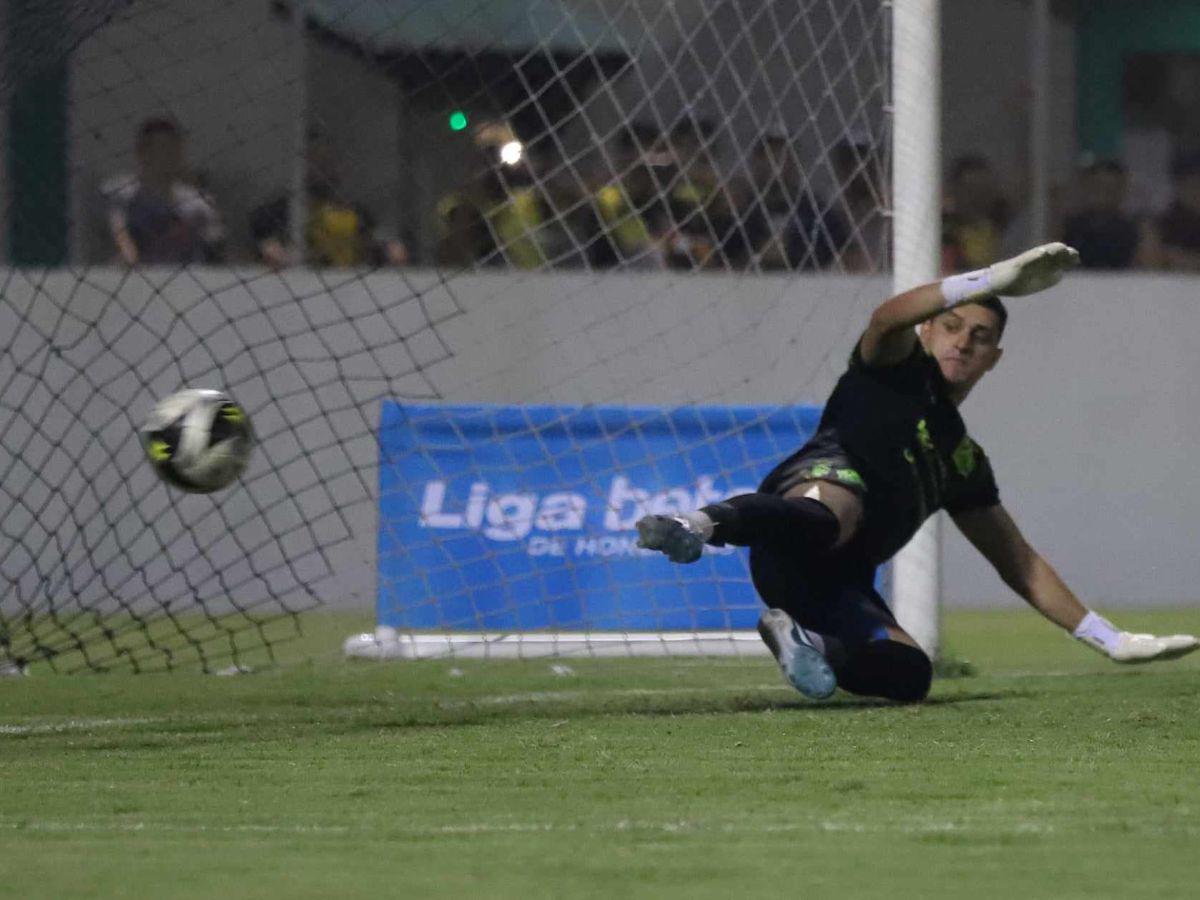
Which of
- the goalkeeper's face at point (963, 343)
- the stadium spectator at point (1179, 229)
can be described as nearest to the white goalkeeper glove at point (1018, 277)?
the goalkeeper's face at point (963, 343)

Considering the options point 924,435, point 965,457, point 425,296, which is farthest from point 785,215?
point 924,435

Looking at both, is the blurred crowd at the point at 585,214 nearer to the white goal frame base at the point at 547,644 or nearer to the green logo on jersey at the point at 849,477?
the white goal frame base at the point at 547,644

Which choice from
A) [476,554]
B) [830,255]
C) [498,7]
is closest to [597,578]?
[476,554]

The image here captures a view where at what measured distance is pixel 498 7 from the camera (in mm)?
9242

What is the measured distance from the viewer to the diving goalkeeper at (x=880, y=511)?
614 centimetres

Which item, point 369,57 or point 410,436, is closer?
point 410,436

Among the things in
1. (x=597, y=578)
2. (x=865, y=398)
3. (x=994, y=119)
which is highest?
(x=994, y=119)

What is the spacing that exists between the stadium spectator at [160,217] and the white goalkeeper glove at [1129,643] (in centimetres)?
543

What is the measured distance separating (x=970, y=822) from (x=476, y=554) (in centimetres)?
503

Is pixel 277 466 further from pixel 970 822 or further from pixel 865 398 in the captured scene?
pixel 970 822

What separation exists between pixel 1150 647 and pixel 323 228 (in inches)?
218

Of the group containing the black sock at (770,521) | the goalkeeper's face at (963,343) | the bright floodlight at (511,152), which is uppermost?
the bright floodlight at (511,152)

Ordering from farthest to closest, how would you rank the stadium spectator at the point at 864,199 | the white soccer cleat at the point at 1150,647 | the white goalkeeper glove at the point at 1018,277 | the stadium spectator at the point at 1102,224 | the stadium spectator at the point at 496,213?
1. the stadium spectator at the point at 1102,224
2. the stadium spectator at the point at 496,213
3. the stadium spectator at the point at 864,199
4. the white soccer cleat at the point at 1150,647
5. the white goalkeeper glove at the point at 1018,277

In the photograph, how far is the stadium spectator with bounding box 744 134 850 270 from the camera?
8930mm
